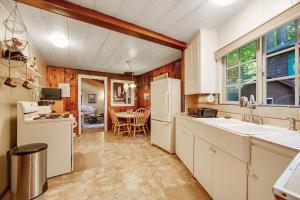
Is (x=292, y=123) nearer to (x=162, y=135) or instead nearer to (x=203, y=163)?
(x=203, y=163)

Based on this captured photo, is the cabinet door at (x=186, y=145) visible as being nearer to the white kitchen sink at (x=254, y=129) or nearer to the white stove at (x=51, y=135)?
A: the white kitchen sink at (x=254, y=129)

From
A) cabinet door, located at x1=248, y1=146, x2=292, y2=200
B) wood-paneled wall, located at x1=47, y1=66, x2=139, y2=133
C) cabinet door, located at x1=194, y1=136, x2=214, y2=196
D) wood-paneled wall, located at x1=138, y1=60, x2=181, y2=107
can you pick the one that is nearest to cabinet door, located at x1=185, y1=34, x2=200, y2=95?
cabinet door, located at x1=194, y1=136, x2=214, y2=196

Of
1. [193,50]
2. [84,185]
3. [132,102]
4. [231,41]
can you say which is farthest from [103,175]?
[132,102]

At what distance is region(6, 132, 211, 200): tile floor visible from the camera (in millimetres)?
1723

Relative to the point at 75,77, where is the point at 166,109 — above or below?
below

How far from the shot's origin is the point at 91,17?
1.87m

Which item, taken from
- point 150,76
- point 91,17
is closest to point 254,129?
point 91,17

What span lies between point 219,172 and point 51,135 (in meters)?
2.20

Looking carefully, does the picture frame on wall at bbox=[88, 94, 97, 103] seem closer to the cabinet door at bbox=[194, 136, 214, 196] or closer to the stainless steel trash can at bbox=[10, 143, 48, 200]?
the stainless steel trash can at bbox=[10, 143, 48, 200]

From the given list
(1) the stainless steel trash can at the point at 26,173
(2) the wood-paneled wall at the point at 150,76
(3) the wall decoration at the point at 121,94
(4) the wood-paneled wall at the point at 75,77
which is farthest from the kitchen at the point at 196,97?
(3) the wall decoration at the point at 121,94

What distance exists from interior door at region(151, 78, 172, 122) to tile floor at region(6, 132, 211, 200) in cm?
80

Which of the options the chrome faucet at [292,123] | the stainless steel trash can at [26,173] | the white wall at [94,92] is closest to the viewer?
the chrome faucet at [292,123]

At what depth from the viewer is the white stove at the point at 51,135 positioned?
1.95m

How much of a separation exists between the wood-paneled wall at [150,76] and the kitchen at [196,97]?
1.04 metres
